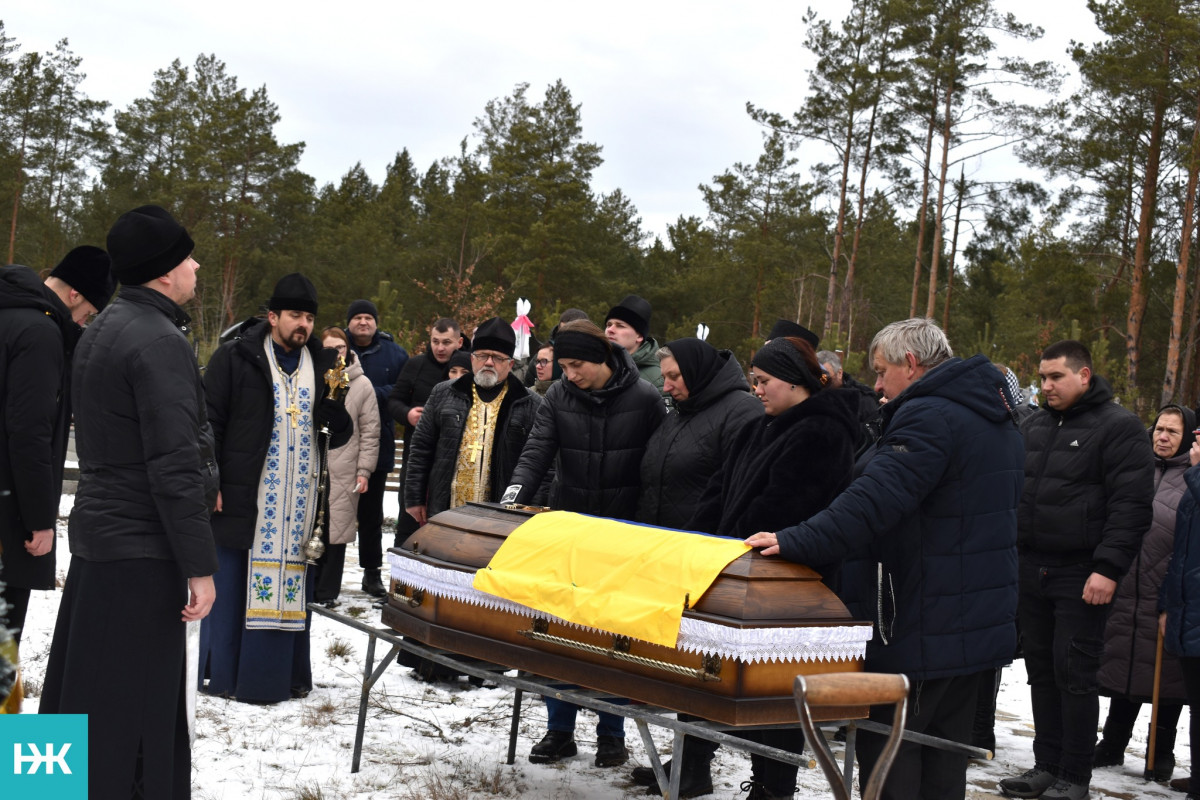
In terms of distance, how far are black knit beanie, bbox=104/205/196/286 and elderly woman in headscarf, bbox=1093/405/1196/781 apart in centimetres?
468

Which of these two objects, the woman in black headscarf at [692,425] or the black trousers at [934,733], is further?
the woman in black headscarf at [692,425]

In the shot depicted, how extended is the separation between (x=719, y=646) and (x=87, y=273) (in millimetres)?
3297

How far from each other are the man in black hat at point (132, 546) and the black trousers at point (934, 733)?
2.29 meters

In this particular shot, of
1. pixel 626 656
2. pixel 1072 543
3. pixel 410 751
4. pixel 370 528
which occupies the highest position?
pixel 1072 543

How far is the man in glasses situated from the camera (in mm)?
6410

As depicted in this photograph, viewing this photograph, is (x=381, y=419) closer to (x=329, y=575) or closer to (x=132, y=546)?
(x=329, y=575)

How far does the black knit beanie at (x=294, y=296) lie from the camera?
5.63 meters

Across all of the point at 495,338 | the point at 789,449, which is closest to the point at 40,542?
the point at 495,338

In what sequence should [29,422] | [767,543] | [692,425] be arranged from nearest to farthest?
[767,543] → [29,422] → [692,425]

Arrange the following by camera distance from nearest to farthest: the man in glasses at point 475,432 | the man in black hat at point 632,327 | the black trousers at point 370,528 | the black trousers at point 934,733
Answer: the black trousers at point 934,733 → the man in glasses at point 475,432 → the man in black hat at point 632,327 → the black trousers at point 370,528

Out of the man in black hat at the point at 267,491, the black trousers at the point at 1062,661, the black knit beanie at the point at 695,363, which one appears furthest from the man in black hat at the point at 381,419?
the black trousers at the point at 1062,661

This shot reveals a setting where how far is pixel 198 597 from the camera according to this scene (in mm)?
3447

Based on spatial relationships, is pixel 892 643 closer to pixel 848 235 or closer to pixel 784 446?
pixel 784 446

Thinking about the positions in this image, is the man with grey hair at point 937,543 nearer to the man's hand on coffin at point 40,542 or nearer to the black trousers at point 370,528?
the man's hand on coffin at point 40,542
